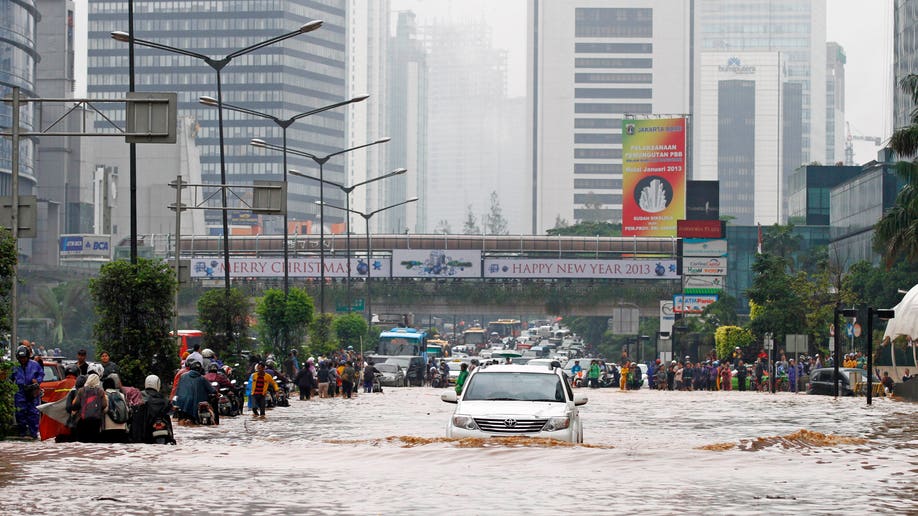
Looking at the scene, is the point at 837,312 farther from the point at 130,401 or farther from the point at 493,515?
the point at 493,515

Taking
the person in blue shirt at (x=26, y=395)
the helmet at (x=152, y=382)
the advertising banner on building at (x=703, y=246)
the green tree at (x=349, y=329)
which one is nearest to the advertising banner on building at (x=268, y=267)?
the advertising banner on building at (x=703, y=246)

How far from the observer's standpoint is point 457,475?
15922 mm

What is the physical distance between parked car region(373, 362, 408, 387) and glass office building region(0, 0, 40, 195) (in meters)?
47.3

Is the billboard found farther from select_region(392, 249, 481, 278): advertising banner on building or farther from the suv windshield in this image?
the suv windshield

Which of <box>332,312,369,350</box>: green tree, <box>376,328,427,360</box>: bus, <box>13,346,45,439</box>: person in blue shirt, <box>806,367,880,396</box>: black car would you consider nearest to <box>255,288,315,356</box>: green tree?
<box>806,367,880,396</box>: black car

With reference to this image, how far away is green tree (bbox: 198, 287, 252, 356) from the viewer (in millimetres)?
40875

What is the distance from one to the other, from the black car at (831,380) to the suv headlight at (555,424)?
93.8ft

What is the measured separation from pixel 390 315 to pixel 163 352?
64.5m

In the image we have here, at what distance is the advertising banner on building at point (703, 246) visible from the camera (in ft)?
318

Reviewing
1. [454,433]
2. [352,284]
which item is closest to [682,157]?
[352,284]

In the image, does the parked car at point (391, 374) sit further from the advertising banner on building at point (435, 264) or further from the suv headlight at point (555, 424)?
the suv headlight at point (555, 424)

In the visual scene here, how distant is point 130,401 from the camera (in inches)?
803

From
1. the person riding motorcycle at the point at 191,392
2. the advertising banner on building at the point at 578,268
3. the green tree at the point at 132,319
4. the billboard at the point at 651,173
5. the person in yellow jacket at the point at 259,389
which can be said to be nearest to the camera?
the person riding motorcycle at the point at 191,392

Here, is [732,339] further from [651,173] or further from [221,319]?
[651,173]
